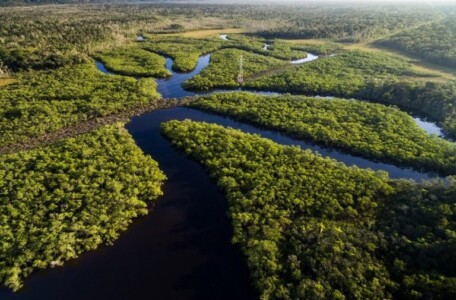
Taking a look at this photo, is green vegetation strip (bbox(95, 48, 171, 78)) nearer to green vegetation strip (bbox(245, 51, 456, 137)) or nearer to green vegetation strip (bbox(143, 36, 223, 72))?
green vegetation strip (bbox(143, 36, 223, 72))

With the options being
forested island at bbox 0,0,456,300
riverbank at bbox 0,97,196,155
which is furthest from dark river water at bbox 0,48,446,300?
riverbank at bbox 0,97,196,155

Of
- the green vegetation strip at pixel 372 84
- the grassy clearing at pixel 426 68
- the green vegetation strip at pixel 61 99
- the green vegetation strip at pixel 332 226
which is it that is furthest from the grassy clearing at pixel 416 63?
the green vegetation strip at pixel 61 99

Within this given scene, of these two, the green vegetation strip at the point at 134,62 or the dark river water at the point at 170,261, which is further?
the green vegetation strip at the point at 134,62

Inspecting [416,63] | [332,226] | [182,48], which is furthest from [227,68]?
[332,226]

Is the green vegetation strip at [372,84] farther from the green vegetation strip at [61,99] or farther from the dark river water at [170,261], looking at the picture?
the green vegetation strip at [61,99]

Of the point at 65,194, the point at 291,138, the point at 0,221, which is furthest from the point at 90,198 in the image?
the point at 291,138

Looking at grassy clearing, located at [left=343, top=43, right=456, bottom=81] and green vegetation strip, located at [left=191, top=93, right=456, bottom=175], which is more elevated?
grassy clearing, located at [left=343, top=43, right=456, bottom=81]
